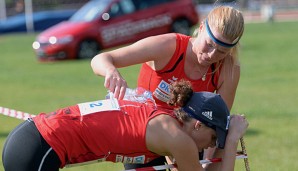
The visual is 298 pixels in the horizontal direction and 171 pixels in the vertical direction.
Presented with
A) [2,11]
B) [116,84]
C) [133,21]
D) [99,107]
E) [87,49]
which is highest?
[2,11]

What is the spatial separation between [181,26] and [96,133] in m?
20.9

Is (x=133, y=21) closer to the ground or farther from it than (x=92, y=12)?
closer to the ground

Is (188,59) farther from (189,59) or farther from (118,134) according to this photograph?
(118,134)

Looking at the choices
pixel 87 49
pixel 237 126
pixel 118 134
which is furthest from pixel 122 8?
pixel 118 134

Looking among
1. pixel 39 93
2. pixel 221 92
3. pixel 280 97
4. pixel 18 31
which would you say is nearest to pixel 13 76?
pixel 39 93

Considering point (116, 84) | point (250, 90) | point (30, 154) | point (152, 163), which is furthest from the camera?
point (250, 90)

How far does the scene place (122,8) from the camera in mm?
23641

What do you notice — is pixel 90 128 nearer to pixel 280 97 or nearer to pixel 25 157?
pixel 25 157

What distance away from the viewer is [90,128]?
172 inches

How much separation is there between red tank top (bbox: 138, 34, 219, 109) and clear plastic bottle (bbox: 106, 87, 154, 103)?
0.12 feet

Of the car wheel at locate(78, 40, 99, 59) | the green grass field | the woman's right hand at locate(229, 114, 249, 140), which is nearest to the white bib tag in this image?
the woman's right hand at locate(229, 114, 249, 140)

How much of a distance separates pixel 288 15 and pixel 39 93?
27653mm

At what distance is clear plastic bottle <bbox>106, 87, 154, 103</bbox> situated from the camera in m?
4.97

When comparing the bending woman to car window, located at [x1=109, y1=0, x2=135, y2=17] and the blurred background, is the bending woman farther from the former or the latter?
the blurred background
